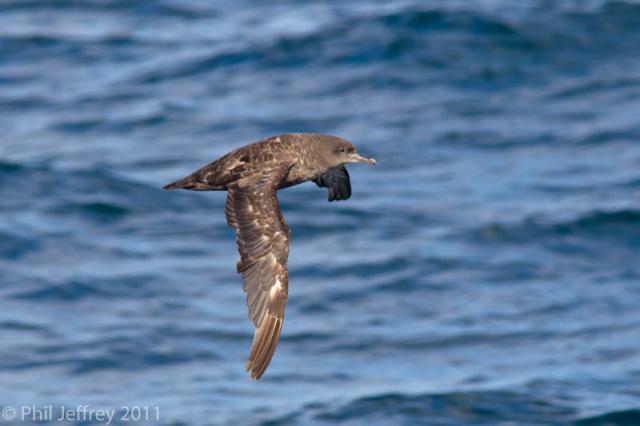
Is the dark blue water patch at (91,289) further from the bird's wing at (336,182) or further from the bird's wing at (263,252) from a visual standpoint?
the bird's wing at (263,252)

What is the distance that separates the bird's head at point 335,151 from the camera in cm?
913

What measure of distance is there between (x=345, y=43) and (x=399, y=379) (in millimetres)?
10012

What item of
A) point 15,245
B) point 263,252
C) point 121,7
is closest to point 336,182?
point 263,252

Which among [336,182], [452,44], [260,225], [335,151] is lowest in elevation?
[260,225]

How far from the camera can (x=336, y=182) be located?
33.0 feet

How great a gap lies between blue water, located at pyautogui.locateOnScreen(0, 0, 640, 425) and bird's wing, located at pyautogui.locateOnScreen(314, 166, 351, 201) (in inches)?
243

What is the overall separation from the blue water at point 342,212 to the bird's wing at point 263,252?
7.37 meters

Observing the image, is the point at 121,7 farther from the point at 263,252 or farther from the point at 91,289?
the point at 263,252

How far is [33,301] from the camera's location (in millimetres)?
19281

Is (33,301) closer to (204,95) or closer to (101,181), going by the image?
(101,181)

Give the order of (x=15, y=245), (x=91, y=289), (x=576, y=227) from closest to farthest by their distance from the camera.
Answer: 1. (x=91, y=289)
2. (x=576, y=227)
3. (x=15, y=245)

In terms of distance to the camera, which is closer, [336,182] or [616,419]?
[336,182]

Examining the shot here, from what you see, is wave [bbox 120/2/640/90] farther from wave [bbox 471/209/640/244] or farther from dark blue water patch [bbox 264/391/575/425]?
dark blue water patch [bbox 264/391/575/425]

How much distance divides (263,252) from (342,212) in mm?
12584
